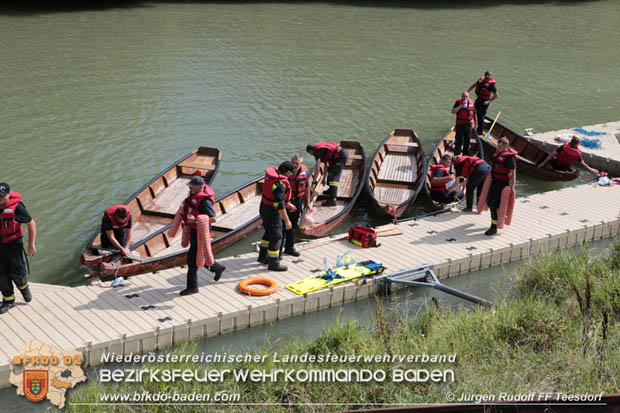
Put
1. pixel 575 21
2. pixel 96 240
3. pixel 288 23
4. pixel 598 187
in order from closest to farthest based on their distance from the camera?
pixel 96 240, pixel 598 187, pixel 288 23, pixel 575 21

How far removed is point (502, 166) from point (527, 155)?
6680mm

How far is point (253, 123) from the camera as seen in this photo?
793 inches

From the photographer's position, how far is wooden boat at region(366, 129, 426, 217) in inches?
530

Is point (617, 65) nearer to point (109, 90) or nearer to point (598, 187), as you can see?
point (598, 187)

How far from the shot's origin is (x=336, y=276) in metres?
10.1

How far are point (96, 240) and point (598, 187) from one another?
11.8m

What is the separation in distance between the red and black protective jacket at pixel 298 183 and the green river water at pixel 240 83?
2587mm

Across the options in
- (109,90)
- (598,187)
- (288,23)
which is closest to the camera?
(598,187)

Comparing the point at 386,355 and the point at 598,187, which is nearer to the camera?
the point at 386,355

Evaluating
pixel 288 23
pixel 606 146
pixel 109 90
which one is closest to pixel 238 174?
pixel 109 90

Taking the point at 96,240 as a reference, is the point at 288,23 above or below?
above

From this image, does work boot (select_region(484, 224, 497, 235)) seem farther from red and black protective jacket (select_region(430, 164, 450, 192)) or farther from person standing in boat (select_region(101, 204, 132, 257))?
person standing in boat (select_region(101, 204, 132, 257))

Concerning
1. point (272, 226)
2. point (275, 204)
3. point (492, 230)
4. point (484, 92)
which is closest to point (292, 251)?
point (272, 226)

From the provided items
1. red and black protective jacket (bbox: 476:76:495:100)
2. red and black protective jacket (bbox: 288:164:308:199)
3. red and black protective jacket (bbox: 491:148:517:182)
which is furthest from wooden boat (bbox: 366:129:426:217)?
red and black protective jacket (bbox: 288:164:308:199)
